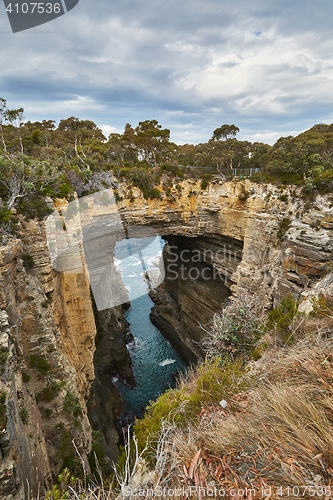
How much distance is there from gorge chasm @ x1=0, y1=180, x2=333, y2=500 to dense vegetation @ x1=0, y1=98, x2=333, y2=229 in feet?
3.11

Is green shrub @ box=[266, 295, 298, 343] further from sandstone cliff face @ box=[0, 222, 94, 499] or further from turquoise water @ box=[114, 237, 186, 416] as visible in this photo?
turquoise water @ box=[114, 237, 186, 416]

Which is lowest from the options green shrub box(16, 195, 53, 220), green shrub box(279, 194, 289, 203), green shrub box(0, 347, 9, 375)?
green shrub box(0, 347, 9, 375)

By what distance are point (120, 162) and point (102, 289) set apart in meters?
10.6

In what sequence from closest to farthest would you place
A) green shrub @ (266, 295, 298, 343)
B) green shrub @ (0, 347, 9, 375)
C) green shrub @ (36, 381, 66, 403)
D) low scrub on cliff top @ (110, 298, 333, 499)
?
low scrub on cliff top @ (110, 298, 333, 499)
green shrub @ (0, 347, 9, 375)
green shrub @ (266, 295, 298, 343)
green shrub @ (36, 381, 66, 403)

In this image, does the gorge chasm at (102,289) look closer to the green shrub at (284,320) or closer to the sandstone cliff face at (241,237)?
the sandstone cliff face at (241,237)

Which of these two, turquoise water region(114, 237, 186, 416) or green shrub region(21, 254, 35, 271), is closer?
green shrub region(21, 254, 35, 271)

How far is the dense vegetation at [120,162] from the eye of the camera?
1062 cm

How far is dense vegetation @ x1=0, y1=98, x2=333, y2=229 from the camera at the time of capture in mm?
10617

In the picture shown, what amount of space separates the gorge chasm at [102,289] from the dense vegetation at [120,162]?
0.95 meters

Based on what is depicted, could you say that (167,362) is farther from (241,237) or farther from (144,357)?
(241,237)

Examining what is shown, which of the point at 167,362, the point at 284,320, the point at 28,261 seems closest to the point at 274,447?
the point at 284,320

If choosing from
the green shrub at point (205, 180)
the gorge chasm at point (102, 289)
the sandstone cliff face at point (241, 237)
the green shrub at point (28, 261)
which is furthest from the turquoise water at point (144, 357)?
the green shrub at point (205, 180)

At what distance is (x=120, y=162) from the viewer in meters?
21.2

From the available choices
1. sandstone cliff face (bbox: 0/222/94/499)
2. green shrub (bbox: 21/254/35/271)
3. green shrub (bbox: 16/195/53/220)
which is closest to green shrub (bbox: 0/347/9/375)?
sandstone cliff face (bbox: 0/222/94/499)
